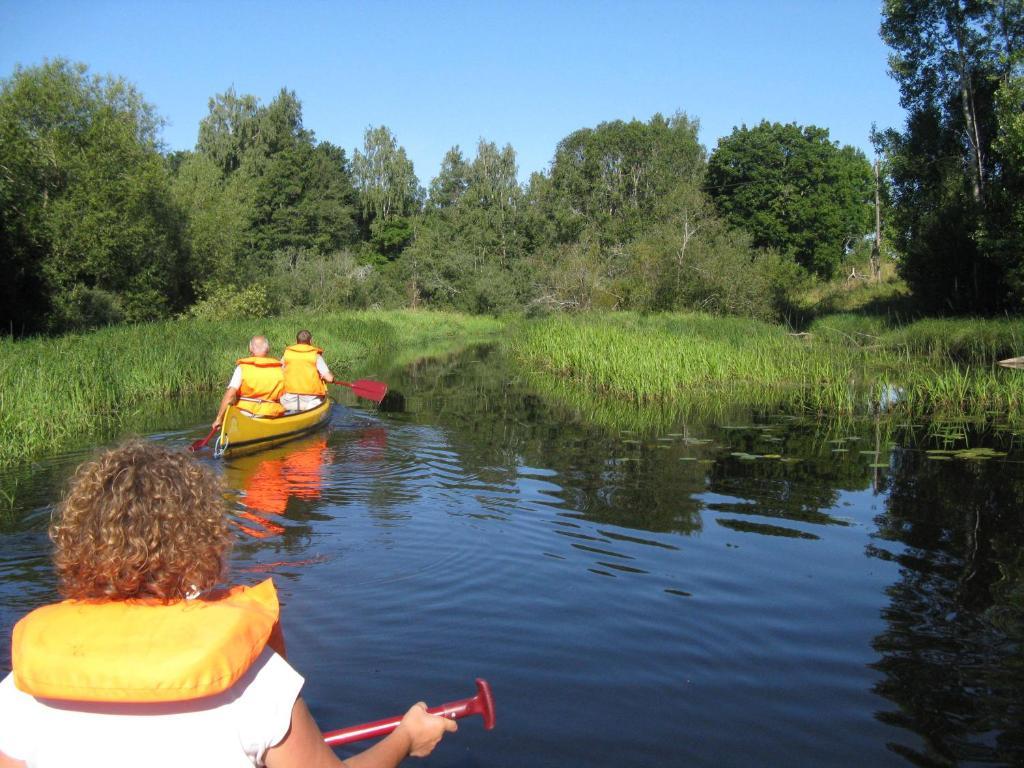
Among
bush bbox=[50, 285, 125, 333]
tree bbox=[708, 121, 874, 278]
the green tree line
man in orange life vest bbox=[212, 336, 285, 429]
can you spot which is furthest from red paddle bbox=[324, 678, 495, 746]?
tree bbox=[708, 121, 874, 278]

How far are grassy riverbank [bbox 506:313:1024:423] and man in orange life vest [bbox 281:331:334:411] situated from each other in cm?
564

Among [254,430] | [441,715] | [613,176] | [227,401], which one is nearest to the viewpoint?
[441,715]

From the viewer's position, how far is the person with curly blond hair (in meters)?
1.76

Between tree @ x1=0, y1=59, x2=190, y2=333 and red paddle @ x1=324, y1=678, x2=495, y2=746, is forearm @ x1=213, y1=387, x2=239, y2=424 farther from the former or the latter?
tree @ x1=0, y1=59, x2=190, y2=333

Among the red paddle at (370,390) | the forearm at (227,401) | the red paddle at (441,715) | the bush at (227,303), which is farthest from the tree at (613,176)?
the red paddle at (441,715)

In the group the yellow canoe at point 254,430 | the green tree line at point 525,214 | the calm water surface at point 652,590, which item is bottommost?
the calm water surface at point 652,590

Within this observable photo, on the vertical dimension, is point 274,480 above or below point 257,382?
below

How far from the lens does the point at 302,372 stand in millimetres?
12555

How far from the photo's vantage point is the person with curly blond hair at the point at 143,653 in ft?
5.77

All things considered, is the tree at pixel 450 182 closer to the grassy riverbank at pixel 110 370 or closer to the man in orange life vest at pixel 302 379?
the grassy riverbank at pixel 110 370

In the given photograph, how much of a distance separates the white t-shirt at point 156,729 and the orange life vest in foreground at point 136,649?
2.3 inches

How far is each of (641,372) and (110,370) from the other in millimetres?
8961

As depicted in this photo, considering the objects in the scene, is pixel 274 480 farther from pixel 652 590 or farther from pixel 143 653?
pixel 143 653

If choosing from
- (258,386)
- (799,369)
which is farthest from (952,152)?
(258,386)
